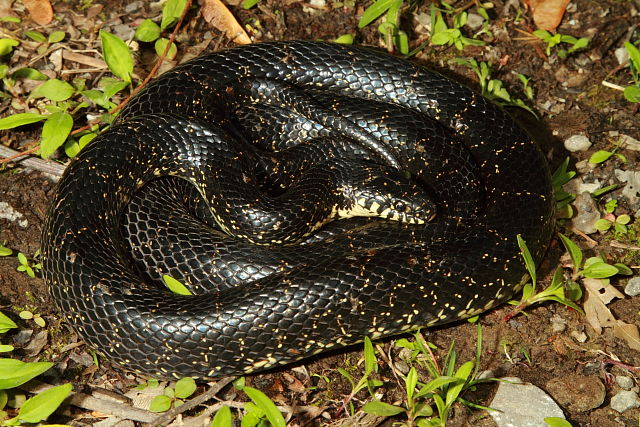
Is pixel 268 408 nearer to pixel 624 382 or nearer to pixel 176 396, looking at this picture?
pixel 176 396

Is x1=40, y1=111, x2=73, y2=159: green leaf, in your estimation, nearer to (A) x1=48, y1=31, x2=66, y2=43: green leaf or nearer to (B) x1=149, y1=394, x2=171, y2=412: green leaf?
(A) x1=48, y1=31, x2=66, y2=43: green leaf

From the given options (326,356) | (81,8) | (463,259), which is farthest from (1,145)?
(463,259)

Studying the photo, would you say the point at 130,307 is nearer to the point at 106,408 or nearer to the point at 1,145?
the point at 106,408

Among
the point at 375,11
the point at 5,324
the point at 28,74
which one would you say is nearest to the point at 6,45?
the point at 28,74

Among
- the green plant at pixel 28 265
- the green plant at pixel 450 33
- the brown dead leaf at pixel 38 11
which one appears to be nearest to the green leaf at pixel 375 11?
the green plant at pixel 450 33

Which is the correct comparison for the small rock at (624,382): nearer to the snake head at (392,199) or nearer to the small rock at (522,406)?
the small rock at (522,406)

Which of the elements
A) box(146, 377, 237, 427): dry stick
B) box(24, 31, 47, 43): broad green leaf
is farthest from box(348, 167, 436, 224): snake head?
box(24, 31, 47, 43): broad green leaf

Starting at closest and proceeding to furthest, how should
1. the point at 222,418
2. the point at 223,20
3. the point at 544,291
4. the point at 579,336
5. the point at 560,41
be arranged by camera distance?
the point at 222,418 < the point at 544,291 < the point at 579,336 < the point at 223,20 < the point at 560,41
